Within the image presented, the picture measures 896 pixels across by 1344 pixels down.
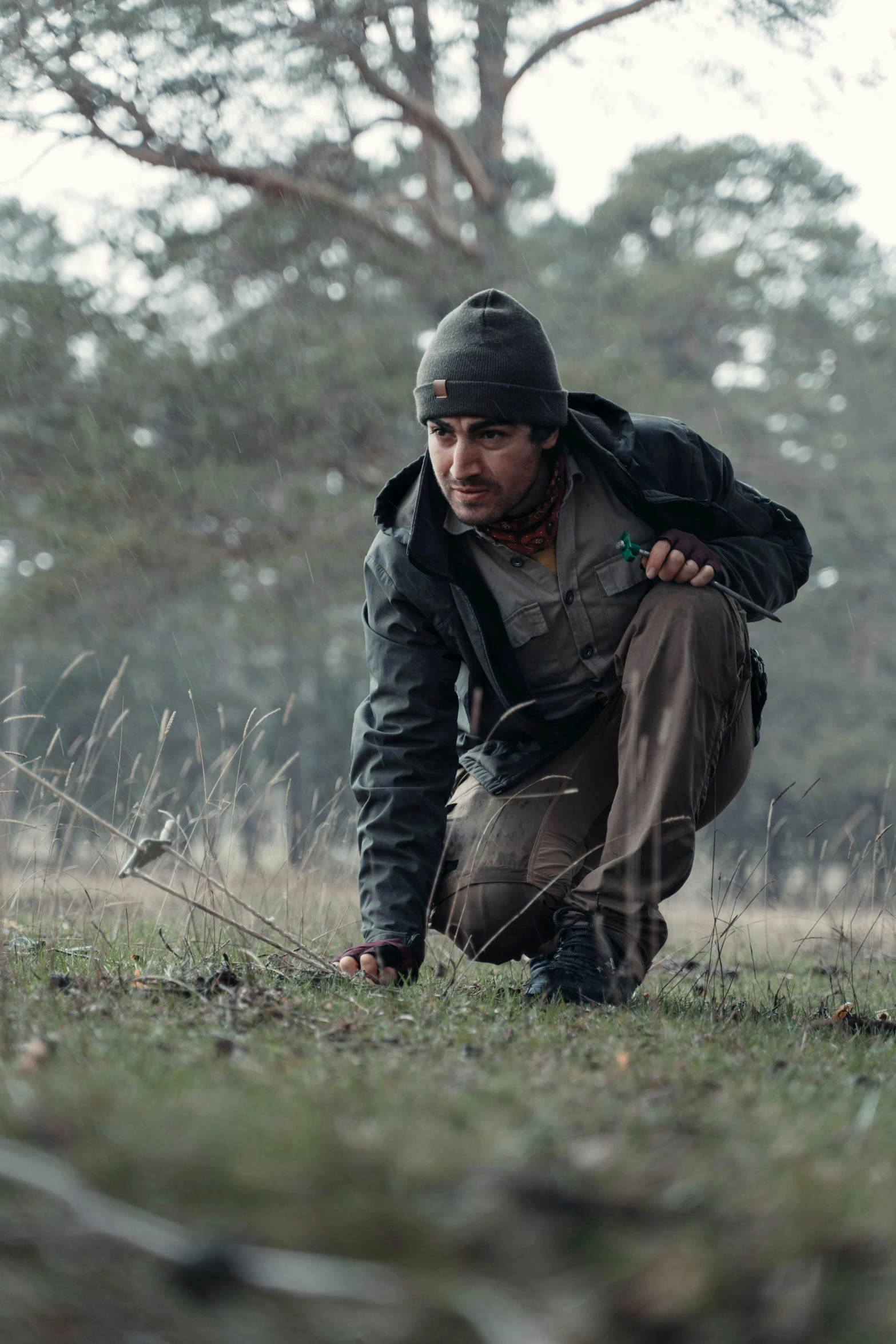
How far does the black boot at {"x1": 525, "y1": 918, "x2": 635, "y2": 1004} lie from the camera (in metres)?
2.55

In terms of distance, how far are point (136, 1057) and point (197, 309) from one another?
1215cm

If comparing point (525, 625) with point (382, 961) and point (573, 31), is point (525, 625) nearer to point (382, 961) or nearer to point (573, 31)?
point (382, 961)

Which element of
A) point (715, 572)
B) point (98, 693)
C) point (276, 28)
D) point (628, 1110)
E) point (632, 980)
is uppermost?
point (276, 28)

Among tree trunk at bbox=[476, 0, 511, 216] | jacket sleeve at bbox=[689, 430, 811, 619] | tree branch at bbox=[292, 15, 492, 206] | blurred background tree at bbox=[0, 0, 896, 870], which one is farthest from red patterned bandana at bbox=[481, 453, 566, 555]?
tree trunk at bbox=[476, 0, 511, 216]

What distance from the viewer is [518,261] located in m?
12.6

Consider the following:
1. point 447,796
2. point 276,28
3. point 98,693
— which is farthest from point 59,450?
point 98,693

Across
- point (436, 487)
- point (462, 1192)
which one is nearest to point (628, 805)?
point (436, 487)

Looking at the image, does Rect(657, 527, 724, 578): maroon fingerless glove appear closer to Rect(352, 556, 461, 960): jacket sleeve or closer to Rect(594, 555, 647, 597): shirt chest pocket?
Rect(594, 555, 647, 597): shirt chest pocket

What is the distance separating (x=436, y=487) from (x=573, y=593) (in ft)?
1.51

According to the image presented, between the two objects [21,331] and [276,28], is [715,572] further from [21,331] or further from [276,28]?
[21,331]

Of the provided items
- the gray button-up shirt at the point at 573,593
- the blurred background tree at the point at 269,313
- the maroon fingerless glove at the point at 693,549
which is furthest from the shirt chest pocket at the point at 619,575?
the blurred background tree at the point at 269,313

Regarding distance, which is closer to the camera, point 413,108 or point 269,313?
point 413,108

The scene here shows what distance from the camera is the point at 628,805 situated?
2.91 m

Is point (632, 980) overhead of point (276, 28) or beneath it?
beneath
